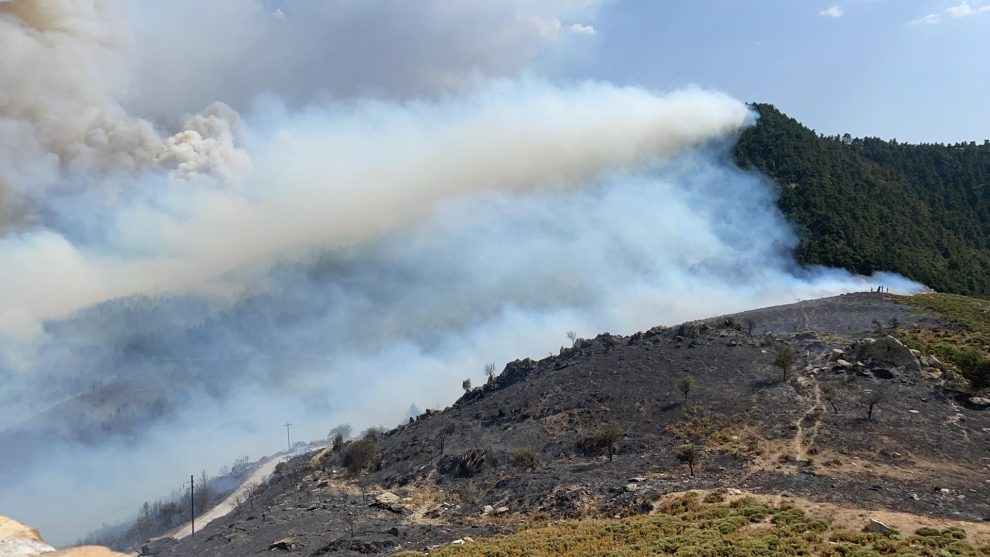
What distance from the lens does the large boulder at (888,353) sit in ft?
189

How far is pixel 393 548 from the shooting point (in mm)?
37500

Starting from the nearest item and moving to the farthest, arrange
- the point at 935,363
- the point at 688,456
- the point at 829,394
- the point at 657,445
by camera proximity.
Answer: the point at 688,456, the point at 657,445, the point at 829,394, the point at 935,363

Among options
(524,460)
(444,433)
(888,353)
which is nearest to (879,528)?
(524,460)

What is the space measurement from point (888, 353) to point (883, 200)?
4241 inches

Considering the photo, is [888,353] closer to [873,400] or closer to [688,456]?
[873,400]

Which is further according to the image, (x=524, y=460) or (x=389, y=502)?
(x=524, y=460)

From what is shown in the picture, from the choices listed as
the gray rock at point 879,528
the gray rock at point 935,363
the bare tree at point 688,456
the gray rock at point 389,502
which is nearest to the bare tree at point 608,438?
the bare tree at point 688,456

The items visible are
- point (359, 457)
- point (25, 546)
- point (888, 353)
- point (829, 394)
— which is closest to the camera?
point (25, 546)

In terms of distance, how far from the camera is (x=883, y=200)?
489 ft

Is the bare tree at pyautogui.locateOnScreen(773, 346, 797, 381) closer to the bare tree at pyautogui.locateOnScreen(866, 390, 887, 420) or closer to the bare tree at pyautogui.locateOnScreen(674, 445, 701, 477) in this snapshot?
the bare tree at pyautogui.locateOnScreen(866, 390, 887, 420)

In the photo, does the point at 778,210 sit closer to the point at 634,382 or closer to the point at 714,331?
the point at 714,331

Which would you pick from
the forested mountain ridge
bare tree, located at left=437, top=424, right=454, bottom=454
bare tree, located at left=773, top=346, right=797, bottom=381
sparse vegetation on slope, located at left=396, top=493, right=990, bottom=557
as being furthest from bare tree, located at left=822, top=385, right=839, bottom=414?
the forested mountain ridge

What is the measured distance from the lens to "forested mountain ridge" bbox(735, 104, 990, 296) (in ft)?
404

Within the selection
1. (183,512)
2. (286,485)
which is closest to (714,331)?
(286,485)
